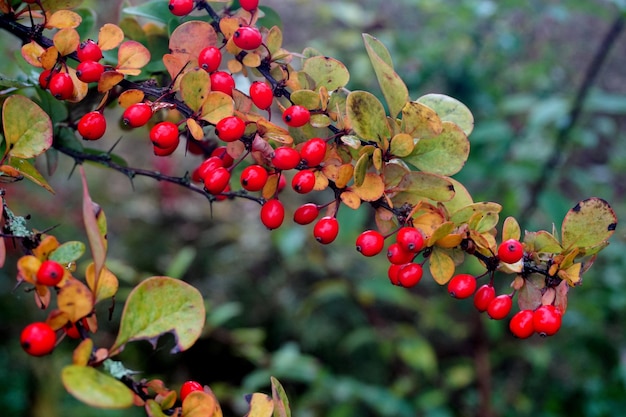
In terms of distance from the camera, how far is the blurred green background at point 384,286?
5.97 ft

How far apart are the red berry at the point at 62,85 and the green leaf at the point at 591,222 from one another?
53 cm

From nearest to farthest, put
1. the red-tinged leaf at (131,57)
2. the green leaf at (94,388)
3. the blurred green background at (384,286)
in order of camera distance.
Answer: the green leaf at (94,388) → the red-tinged leaf at (131,57) → the blurred green background at (384,286)

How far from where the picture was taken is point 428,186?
0.59 meters

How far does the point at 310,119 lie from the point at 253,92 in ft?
0.23

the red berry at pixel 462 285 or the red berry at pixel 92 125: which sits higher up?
the red berry at pixel 92 125

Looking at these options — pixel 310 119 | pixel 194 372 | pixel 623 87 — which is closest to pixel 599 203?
pixel 310 119

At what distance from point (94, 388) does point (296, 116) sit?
0.32 metres

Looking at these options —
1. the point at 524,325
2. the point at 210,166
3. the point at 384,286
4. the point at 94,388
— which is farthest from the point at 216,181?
the point at 384,286

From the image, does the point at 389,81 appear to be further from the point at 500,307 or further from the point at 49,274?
the point at 49,274

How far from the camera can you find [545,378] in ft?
7.12

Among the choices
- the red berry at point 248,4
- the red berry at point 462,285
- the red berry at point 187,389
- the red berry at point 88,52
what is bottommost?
the red berry at point 187,389

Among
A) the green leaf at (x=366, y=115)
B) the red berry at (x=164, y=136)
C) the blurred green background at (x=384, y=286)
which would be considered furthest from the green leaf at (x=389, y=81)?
the blurred green background at (x=384, y=286)

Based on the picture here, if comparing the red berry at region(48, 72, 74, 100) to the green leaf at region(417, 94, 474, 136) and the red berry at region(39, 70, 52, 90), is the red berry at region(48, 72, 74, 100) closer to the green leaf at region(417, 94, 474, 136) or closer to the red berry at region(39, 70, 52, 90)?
the red berry at region(39, 70, 52, 90)

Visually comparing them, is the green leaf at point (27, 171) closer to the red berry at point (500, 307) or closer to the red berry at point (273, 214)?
the red berry at point (273, 214)
